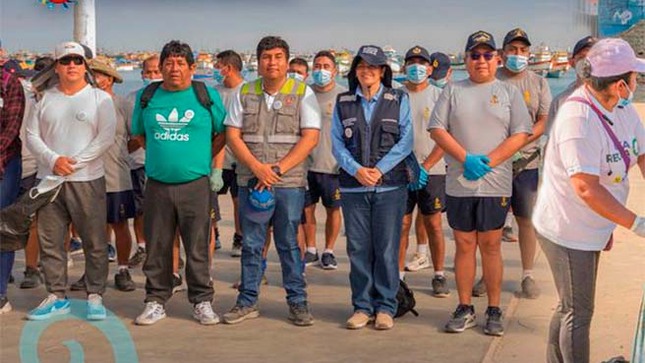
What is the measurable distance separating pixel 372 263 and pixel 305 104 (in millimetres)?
1158

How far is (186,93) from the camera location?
6.46 m

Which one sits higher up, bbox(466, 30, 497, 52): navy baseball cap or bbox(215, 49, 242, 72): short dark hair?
bbox(466, 30, 497, 52): navy baseball cap

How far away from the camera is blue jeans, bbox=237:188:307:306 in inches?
256

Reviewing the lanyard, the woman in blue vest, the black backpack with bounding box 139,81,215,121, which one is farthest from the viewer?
the black backpack with bounding box 139,81,215,121

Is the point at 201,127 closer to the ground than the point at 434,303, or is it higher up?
higher up

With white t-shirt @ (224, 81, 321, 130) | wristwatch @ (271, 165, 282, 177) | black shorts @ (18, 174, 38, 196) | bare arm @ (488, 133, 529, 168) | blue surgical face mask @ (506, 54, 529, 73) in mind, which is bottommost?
black shorts @ (18, 174, 38, 196)

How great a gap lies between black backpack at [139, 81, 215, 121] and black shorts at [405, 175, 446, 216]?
1845 mm

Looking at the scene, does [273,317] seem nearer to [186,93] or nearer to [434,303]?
[434,303]

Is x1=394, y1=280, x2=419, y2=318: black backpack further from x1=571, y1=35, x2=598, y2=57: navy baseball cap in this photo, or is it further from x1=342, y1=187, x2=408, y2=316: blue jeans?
x1=571, y1=35, x2=598, y2=57: navy baseball cap

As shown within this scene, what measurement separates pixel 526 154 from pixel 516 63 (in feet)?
2.25

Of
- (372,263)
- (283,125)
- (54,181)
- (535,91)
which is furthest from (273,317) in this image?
(535,91)

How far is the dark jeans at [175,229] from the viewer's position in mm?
6473

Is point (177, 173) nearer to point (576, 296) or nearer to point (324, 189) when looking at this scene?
point (324, 189)

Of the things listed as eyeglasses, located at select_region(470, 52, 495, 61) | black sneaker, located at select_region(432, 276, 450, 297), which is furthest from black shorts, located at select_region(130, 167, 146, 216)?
eyeglasses, located at select_region(470, 52, 495, 61)
